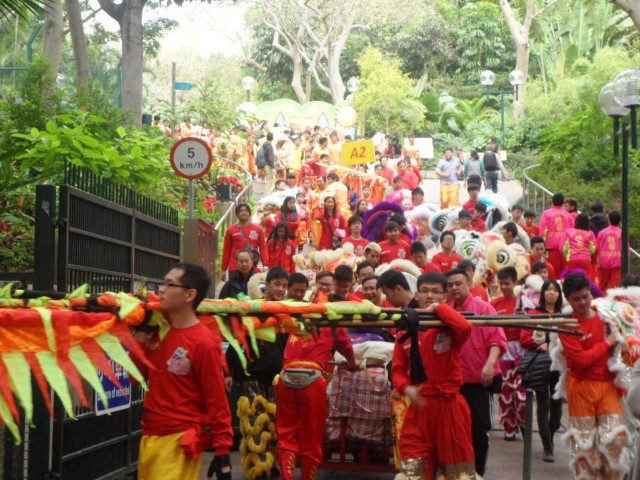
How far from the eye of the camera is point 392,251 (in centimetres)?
1577

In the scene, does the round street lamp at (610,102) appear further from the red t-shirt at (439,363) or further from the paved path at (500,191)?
the paved path at (500,191)

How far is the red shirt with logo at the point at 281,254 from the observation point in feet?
57.5

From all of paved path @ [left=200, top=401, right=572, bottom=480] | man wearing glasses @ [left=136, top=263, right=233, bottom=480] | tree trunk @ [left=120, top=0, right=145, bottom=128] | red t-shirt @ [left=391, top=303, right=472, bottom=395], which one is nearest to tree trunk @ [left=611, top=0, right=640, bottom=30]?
tree trunk @ [left=120, top=0, right=145, bottom=128]

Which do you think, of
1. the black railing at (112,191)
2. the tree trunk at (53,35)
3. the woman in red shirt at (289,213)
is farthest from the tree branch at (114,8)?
the black railing at (112,191)

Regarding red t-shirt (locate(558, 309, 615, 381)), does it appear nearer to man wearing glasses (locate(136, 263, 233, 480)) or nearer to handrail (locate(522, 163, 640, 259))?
man wearing glasses (locate(136, 263, 233, 480))

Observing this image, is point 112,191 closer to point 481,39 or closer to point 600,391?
point 600,391

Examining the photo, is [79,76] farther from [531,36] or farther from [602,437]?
[531,36]

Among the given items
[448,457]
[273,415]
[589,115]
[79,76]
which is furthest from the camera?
[589,115]

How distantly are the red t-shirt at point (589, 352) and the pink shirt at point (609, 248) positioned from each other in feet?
31.3

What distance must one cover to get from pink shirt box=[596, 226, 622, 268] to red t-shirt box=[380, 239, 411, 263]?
146 inches

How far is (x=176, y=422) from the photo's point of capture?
5875mm

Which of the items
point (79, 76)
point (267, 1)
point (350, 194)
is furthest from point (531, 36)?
point (79, 76)

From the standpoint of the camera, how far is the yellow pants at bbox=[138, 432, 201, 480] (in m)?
5.85

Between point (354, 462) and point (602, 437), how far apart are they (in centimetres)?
228
